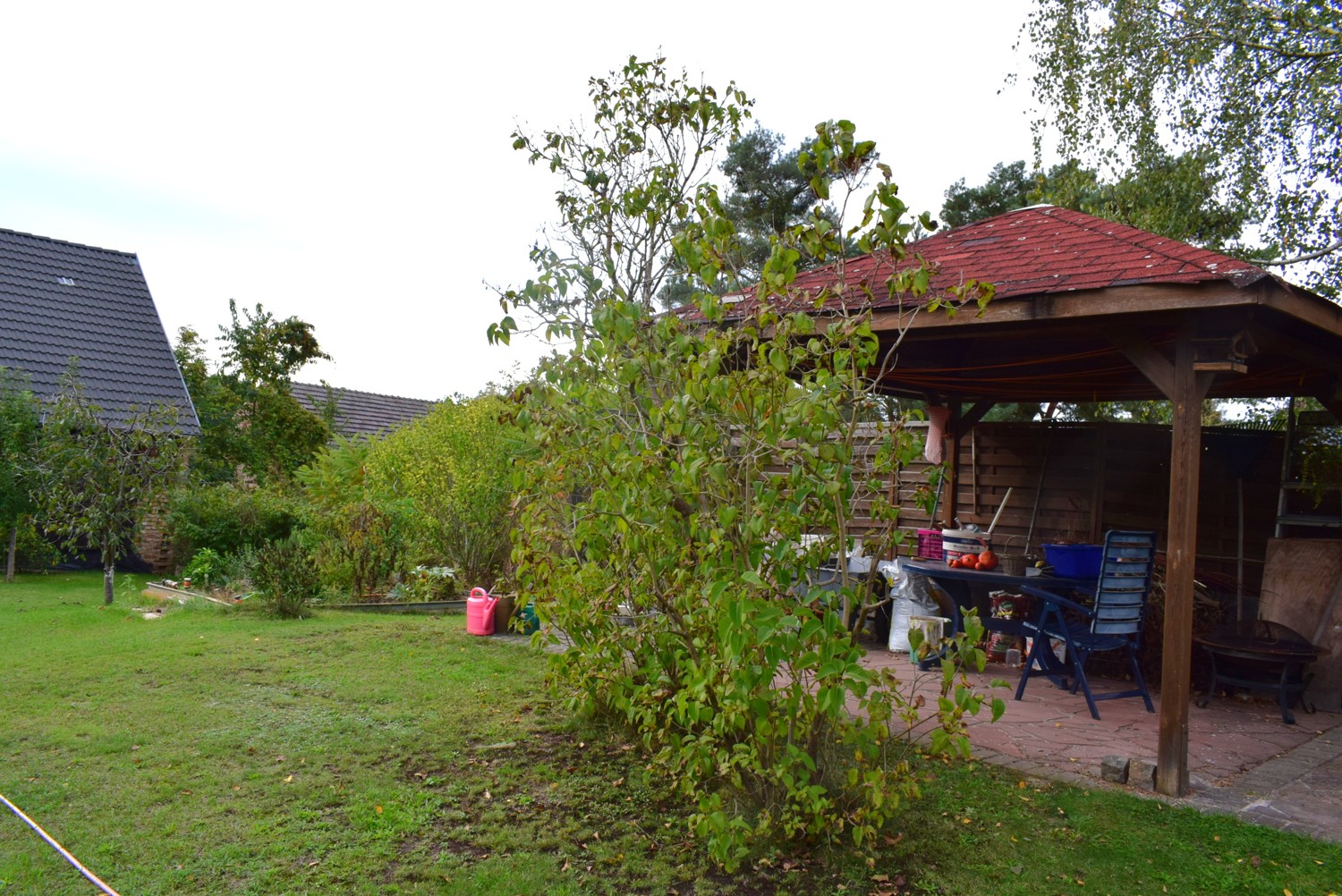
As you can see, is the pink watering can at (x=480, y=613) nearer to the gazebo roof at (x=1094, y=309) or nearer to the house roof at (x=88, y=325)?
the gazebo roof at (x=1094, y=309)

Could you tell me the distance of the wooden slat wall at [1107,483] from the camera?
7348 mm

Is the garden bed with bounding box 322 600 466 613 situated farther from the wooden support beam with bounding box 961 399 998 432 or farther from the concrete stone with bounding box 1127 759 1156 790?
the concrete stone with bounding box 1127 759 1156 790

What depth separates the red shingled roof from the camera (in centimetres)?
411

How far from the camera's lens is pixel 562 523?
4613mm

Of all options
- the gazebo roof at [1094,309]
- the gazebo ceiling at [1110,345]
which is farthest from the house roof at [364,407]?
the gazebo roof at [1094,309]

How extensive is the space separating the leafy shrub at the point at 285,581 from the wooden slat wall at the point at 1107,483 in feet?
17.5

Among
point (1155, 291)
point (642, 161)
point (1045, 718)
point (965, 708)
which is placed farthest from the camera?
point (642, 161)

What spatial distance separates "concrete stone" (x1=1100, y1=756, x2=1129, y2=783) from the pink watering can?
5253 mm

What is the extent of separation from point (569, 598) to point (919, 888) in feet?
6.08

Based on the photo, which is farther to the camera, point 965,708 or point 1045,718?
point 1045,718

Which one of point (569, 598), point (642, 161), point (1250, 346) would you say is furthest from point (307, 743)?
point (1250, 346)

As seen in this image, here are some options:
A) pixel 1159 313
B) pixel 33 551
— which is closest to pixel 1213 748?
pixel 1159 313

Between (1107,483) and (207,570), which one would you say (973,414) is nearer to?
(1107,483)

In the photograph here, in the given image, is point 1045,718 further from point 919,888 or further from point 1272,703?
point 919,888
